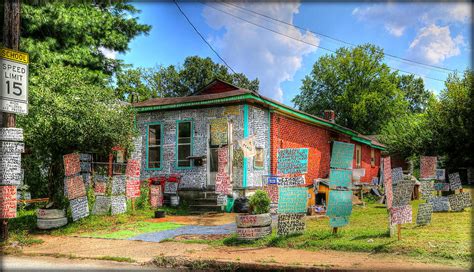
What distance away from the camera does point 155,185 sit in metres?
16.8

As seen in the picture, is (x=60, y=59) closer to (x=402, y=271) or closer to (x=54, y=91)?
(x=54, y=91)

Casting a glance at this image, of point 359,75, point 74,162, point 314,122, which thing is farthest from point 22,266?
point 359,75

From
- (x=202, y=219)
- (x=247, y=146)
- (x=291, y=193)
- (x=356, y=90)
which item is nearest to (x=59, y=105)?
(x=202, y=219)

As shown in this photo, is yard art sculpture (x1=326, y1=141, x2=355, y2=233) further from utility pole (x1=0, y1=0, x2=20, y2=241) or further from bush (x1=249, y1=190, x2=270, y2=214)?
utility pole (x1=0, y1=0, x2=20, y2=241)

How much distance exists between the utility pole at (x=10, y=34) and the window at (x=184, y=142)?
26.4ft

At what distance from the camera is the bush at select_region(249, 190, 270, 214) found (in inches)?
371

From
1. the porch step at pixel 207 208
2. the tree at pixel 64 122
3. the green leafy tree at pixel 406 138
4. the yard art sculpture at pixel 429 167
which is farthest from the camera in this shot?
the green leafy tree at pixel 406 138

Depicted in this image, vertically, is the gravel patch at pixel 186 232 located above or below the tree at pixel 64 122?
below

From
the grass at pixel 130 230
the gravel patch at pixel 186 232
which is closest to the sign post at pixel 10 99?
the grass at pixel 130 230

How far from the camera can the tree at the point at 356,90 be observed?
178 feet

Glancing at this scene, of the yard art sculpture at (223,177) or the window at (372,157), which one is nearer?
the yard art sculpture at (223,177)

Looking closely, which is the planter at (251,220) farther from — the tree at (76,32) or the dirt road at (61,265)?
the tree at (76,32)

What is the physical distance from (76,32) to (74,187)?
46.1ft

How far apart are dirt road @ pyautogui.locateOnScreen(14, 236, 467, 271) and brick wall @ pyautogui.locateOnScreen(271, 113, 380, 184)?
9049mm
